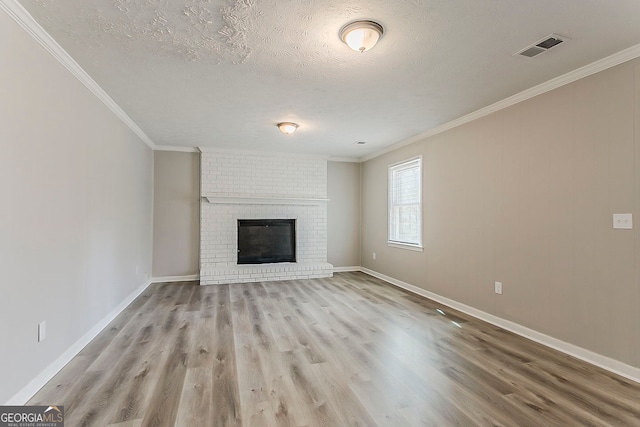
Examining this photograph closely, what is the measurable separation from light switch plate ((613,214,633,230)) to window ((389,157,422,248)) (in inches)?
96.4

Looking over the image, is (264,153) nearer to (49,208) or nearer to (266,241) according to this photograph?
(266,241)

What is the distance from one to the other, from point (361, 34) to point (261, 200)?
4.16m

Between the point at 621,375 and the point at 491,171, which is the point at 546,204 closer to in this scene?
the point at 491,171

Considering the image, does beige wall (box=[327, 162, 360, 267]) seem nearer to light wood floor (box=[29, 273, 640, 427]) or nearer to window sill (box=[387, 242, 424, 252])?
window sill (box=[387, 242, 424, 252])

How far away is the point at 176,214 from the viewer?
5539mm

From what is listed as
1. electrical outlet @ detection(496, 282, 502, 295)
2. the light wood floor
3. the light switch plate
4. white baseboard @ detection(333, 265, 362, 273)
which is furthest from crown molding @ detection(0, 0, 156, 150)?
white baseboard @ detection(333, 265, 362, 273)

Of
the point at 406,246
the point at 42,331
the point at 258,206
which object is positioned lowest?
the point at 42,331

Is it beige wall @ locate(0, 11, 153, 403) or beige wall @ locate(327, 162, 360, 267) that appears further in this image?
beige wall @ locate(327, 162, 360, 267)

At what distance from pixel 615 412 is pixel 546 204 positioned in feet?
5.60

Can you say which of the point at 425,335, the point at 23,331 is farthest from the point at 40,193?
the point at 425,335

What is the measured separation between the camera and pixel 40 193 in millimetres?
2080

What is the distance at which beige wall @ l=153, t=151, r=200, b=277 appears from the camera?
5418 mm

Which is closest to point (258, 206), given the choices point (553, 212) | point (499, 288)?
point (499, 288)

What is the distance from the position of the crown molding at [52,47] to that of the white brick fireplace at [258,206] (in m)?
2.25
